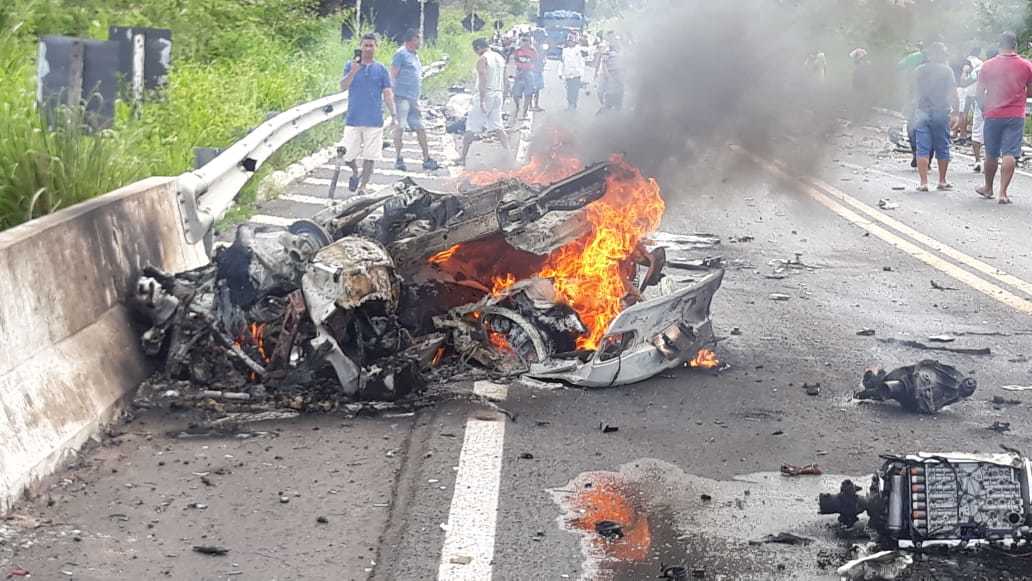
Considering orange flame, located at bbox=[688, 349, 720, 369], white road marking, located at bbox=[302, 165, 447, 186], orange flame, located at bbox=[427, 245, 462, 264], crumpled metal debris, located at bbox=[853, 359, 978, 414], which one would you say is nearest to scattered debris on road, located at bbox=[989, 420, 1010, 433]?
crumpled metal debris, located at bbox=[853, 359, 978, 414]

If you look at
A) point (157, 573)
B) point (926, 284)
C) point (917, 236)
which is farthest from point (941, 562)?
point (917, 236)

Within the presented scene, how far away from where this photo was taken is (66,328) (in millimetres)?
5789

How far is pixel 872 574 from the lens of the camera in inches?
174

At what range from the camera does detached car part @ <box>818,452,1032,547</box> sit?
4.59m

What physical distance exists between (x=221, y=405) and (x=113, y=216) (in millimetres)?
1136

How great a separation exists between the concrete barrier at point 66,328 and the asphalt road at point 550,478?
187 millimetres

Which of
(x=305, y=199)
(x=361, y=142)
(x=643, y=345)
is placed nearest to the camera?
(x=643, y=345)

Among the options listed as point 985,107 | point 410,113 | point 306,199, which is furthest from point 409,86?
point 985,107

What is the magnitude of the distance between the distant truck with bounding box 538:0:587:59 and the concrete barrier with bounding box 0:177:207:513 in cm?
6467

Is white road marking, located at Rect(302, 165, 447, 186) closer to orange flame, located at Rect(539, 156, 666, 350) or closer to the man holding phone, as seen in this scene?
the man holding phone

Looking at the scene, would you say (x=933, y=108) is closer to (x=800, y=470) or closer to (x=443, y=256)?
(x=443, y=256)

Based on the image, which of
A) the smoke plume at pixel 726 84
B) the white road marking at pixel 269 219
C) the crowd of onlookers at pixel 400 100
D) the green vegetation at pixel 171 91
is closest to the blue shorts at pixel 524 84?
the crowd of onlookers at pixel 400 100

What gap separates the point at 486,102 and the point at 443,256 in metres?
13.6

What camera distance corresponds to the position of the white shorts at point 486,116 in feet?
68.0
